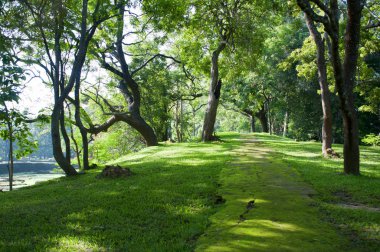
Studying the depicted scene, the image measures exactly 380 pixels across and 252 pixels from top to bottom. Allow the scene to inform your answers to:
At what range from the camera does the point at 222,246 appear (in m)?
4.88

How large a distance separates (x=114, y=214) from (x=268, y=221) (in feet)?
9.60

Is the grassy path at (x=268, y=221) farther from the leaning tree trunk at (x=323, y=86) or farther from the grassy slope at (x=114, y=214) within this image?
the leaning tree trunk at (x=323, y=86)

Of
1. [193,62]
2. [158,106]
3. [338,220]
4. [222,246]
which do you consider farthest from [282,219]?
[158,106]

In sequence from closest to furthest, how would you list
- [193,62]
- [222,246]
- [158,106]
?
[222,246], [193,62], [158,106]

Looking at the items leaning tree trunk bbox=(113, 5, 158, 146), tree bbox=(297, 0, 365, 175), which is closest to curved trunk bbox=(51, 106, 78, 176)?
tree bbox=(297, 0, 365, 175)

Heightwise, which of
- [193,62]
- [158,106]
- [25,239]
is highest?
[193,62]

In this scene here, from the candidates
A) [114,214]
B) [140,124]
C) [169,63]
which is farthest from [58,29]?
[169,63]

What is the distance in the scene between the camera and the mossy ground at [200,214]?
16.7 ft

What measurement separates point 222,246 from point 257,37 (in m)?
18.5

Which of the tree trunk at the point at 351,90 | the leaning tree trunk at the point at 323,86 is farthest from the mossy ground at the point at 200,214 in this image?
the leaning tree trunk at the point at 323,86

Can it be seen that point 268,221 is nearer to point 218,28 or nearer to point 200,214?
point 200,214

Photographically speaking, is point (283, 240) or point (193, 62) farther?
point (193, 62)

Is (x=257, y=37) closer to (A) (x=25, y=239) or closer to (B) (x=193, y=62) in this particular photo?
(B) (x=193, y=62)

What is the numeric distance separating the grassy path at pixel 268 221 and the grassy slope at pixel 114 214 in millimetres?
396
